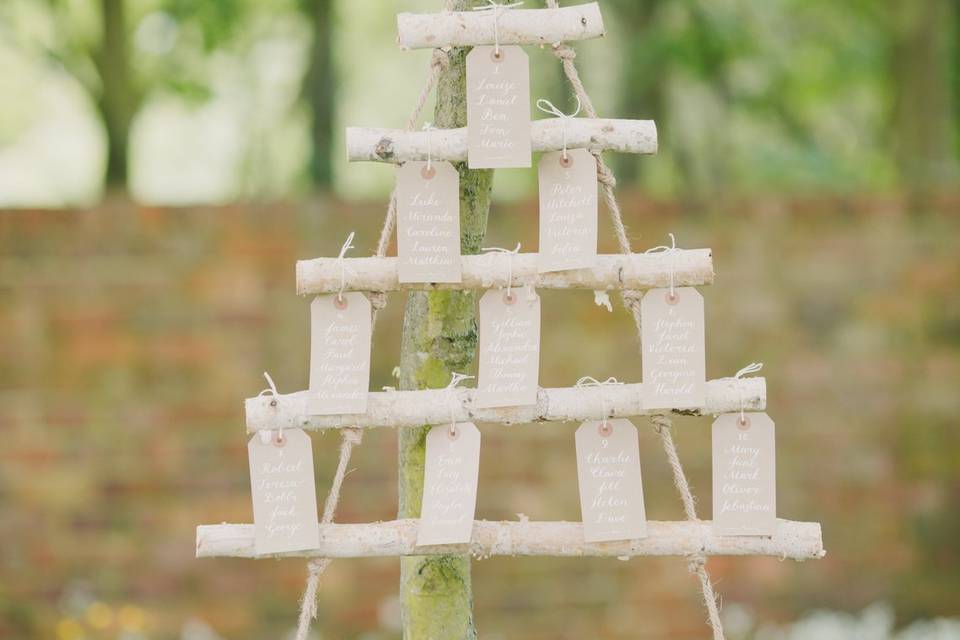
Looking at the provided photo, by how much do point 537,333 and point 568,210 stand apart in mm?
144

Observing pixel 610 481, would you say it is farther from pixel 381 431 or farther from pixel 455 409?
pixel 381 431

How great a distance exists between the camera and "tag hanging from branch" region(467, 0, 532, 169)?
1.26 metres

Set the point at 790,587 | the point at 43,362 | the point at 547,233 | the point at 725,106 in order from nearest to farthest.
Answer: the point at 547,233
the point at 43,362
the point at 790,587
the point at 725,106

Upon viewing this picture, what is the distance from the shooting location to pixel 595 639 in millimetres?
2857

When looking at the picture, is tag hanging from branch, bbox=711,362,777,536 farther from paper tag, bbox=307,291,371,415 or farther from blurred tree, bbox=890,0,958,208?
blurred tree, bbox=890,0,958,208

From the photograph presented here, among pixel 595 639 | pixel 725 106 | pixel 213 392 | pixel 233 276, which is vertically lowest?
pixel 595 639

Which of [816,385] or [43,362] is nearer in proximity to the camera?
[43,362]

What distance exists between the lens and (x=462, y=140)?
128 centimetres

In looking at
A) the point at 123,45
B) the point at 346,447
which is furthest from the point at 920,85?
the point at 346,447

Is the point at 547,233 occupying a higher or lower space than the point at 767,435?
higher

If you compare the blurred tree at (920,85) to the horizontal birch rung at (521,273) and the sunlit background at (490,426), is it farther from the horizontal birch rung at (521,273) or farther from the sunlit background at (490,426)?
the horizontal birch rung at (521,273)

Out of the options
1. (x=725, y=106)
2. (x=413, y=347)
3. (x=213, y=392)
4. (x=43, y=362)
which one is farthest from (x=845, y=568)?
(x=725, y=106)

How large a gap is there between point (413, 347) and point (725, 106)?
12.6 ft

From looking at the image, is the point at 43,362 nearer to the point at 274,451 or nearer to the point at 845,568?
the point at 274,451
